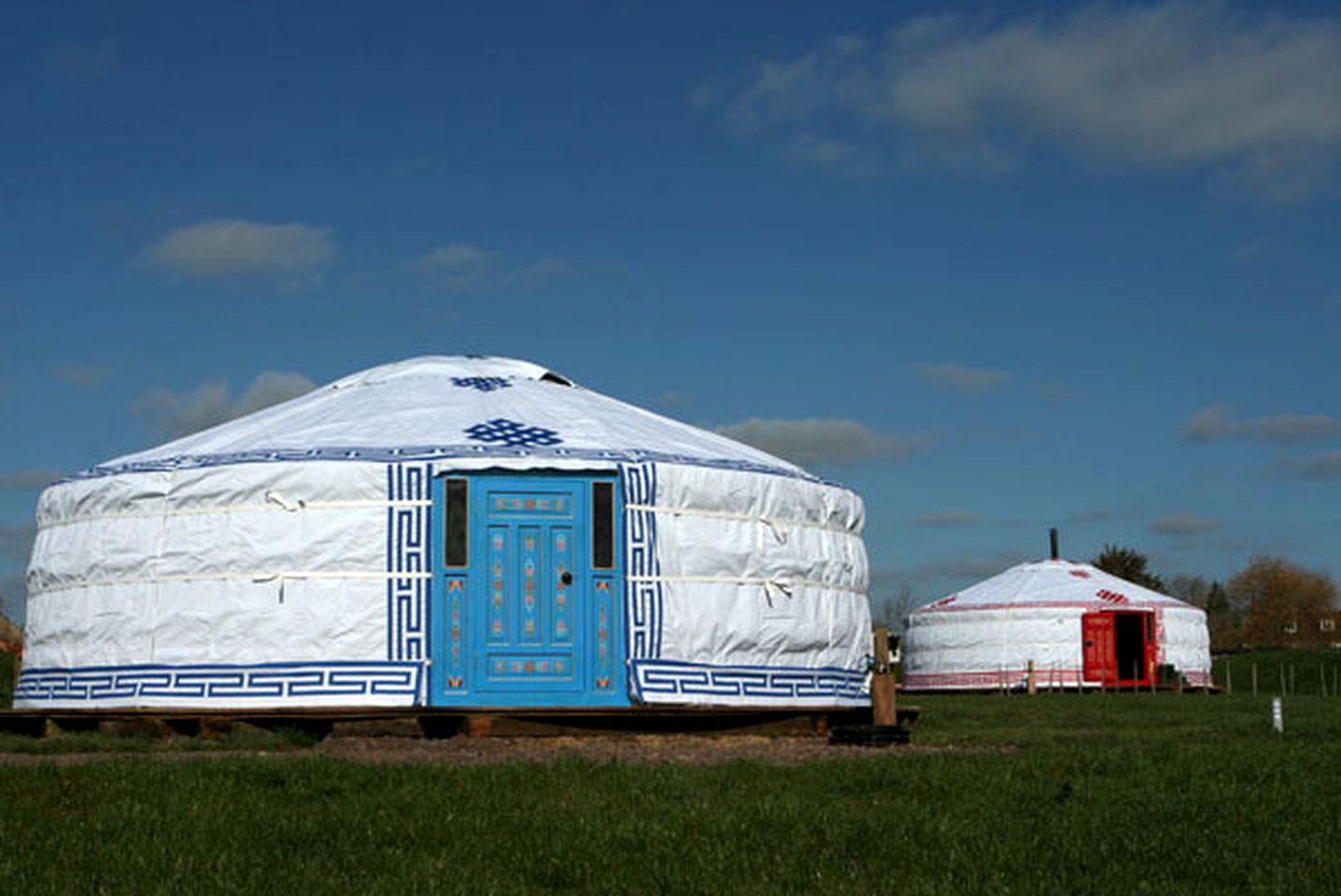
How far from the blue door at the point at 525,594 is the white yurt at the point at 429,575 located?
0.04 ft

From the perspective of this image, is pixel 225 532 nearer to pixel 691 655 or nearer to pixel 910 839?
pixel 691 655

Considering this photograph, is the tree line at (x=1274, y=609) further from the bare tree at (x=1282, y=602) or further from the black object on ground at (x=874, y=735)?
the black object on ground at (x=874, y=735)

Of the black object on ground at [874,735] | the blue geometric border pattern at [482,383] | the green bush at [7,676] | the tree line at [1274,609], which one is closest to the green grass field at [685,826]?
the black object on ground at [874,735]

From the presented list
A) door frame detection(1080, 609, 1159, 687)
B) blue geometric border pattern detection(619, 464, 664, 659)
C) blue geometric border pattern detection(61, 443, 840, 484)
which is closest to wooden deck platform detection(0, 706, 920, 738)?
blue geometric border pattern detection(619, 464, 664, 659)

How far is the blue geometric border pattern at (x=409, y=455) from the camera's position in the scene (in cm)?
1091

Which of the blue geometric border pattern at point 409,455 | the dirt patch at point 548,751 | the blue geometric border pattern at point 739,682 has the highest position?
the blue geometric border pattern at point 409,455

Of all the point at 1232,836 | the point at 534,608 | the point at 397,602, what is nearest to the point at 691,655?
the point at 534,608

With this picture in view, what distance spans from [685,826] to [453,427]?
574 cm

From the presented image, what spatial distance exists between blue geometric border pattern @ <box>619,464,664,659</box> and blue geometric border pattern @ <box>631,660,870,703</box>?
0.49 feet

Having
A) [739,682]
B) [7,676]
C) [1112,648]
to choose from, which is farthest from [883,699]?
[1112,648]

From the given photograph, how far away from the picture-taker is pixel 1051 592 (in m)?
26.6

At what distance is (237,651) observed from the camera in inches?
424

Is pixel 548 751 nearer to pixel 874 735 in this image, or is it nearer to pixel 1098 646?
pixel 874 735

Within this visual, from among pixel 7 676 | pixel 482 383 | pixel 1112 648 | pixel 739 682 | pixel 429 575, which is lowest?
pixel 739 682
